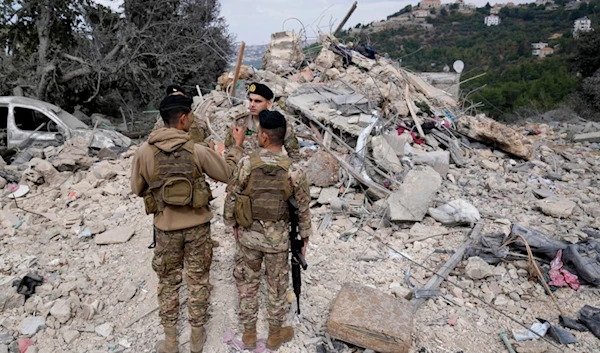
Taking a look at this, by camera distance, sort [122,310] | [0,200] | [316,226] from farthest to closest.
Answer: [0,200], [316,226], [122,310]

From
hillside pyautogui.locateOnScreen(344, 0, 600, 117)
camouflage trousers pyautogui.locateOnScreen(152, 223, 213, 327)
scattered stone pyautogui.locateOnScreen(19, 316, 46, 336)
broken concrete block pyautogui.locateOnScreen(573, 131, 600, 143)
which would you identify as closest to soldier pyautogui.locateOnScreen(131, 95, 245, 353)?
camouflage trousers pyautogui.locateOnScreen(152, 223, 213, 327)

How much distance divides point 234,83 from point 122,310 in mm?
4609

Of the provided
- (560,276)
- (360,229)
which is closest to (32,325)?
(360,229)

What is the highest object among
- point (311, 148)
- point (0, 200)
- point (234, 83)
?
point (234, 83)

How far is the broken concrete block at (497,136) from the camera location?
6.68 m

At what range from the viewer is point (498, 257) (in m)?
3.83

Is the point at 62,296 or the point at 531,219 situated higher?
the point at 531,219

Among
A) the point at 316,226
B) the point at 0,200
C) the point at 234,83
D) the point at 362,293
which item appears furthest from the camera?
the point at 234,83

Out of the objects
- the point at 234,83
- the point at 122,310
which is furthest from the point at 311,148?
the point at 122,310

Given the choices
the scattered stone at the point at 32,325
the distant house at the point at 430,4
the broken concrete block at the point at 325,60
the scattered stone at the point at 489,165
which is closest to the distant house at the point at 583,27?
the broken concrete block at the point at 325,60

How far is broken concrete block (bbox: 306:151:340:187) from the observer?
16.7ft

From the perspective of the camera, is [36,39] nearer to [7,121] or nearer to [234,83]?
[7,121]

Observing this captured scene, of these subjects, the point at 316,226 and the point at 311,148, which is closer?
the point at 316,226

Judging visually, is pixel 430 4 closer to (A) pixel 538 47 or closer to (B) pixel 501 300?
(A) pixel 538 47
